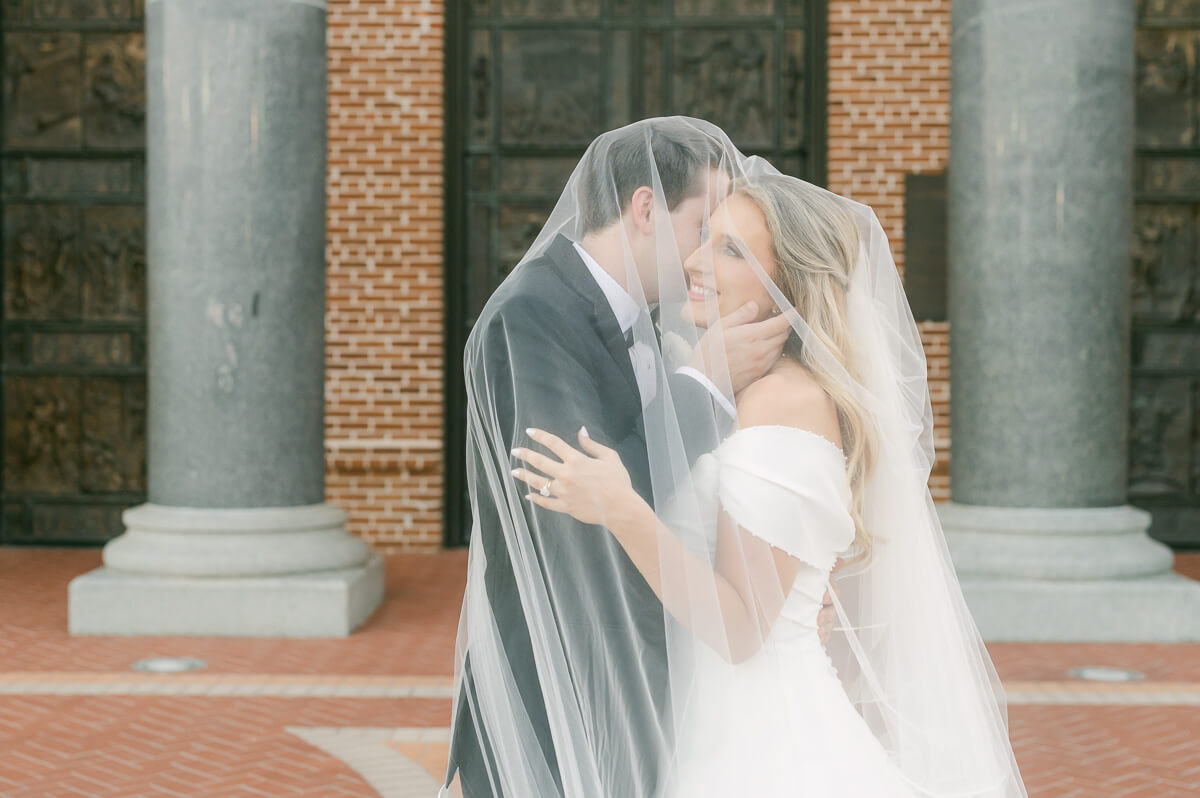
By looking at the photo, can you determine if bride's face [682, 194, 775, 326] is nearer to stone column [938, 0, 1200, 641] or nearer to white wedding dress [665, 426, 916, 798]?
white wedding dress [665, 426, 916, 798]

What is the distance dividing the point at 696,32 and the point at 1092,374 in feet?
14.7

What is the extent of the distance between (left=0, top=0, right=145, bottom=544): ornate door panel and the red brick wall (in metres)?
1.61

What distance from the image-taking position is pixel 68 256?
10.2 m

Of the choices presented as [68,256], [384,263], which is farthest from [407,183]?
[68,256]

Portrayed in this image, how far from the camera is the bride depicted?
249cm

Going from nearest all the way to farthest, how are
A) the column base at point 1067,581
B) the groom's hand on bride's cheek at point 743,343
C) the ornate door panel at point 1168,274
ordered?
the groom's hand on bride's cheek at point 743,343 < the column base at point 1067,581 < the ornate door panel at point 1168,274

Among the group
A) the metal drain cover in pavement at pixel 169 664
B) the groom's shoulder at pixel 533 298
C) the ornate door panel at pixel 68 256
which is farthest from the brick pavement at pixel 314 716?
the ornate door panel at pixel 68 256

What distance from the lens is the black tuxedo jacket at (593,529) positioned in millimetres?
2551

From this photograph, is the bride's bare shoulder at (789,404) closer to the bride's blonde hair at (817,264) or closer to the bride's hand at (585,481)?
the bride's blonde hair at (817,264)

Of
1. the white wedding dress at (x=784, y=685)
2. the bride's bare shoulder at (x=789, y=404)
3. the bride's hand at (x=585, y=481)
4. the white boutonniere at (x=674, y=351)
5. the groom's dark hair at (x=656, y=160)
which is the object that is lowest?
the white wedding dress at (x=784, y=685)

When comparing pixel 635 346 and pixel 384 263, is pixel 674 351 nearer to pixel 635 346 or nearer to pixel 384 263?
pixel 635 346

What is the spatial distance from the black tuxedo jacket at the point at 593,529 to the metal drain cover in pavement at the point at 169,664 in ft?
13.1

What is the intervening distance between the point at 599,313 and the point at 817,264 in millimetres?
426

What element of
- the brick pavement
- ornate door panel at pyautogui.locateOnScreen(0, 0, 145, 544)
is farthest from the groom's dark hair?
ornate door panel at pyautogui.locateOnScreen(0, 0, 145, 544)
